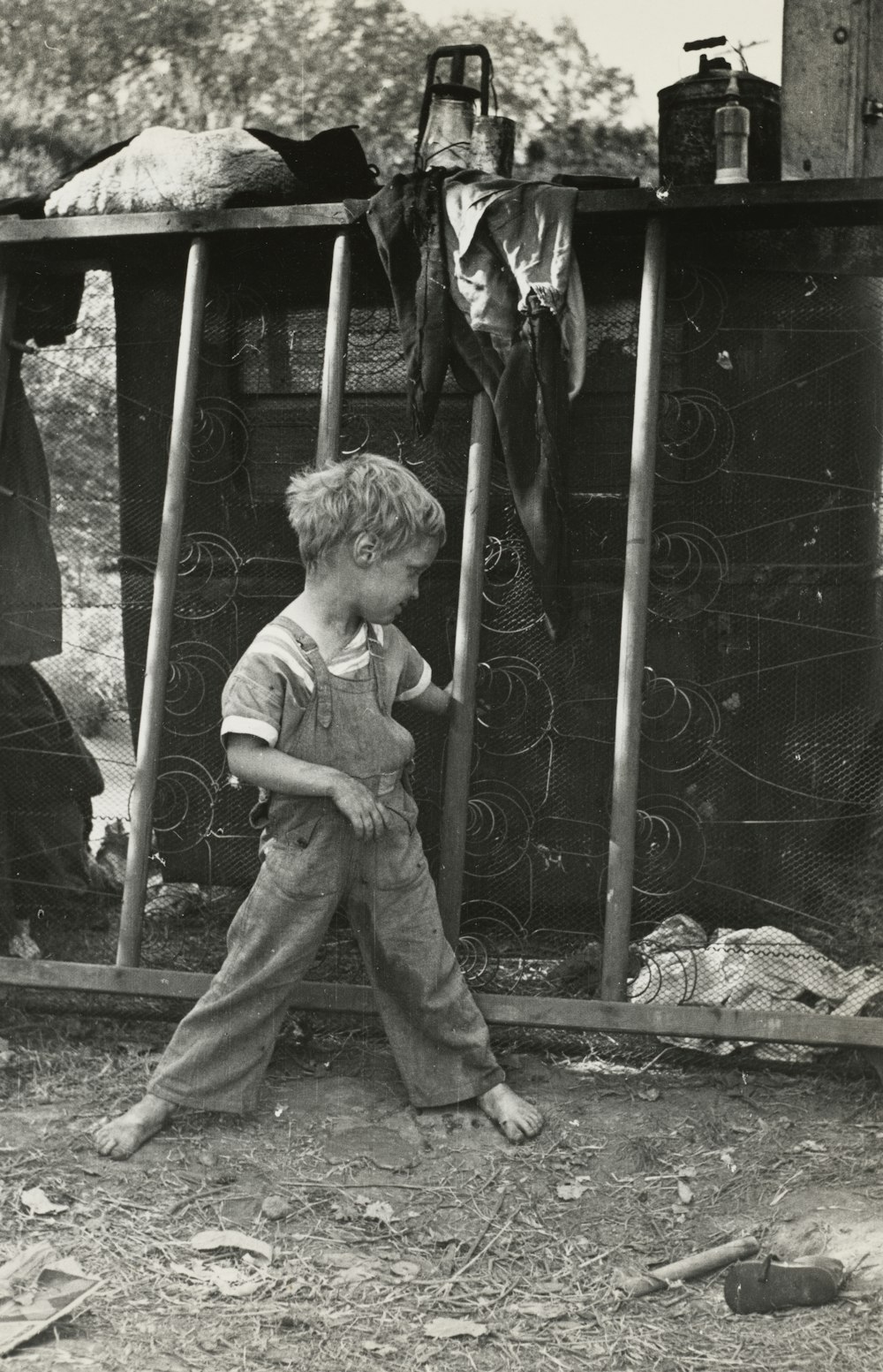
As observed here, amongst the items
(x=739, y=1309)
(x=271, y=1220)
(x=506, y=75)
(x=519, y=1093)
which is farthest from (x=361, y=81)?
(x=739, y=1309)

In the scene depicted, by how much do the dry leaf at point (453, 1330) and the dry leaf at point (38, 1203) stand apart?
0.84 m

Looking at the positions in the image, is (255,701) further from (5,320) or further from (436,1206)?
(5,320)

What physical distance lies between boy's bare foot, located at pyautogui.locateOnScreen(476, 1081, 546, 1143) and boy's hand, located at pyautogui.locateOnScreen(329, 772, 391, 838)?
0.70 m

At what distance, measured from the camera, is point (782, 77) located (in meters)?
3.94

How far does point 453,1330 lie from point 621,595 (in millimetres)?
2114

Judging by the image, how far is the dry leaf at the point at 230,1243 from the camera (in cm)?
272

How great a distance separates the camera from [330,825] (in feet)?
10.5

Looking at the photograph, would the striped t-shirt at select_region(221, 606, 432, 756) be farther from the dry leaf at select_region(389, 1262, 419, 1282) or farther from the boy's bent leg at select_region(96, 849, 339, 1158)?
the dry leaf at select_region(389, 1262, 419, 1282)

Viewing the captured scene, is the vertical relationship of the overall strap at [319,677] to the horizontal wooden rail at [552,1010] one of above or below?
above

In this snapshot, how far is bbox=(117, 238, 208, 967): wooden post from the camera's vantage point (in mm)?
3637

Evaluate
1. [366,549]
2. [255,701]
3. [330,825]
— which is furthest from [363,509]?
[330,825]

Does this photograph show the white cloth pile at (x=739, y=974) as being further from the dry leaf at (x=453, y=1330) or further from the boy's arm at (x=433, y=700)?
the dry leaf at (x=453, y=1330)

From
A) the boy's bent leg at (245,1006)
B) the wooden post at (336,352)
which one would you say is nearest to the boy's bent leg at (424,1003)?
the boy's bent leg at (245,1006)

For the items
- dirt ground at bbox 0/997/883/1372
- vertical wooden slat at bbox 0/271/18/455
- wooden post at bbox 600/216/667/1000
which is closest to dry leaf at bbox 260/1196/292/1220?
dirt ground at bbox 0/997/883/1372
